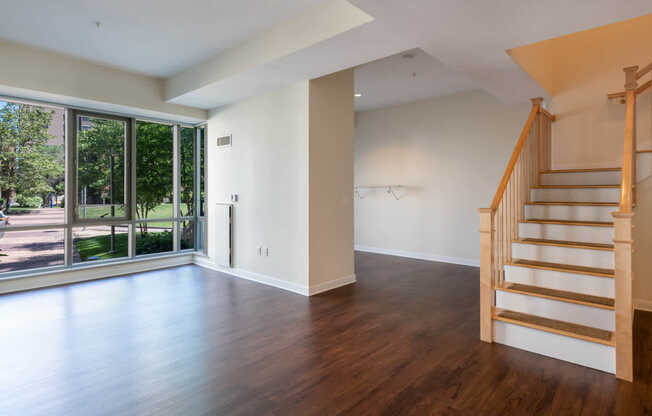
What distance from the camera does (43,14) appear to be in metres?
3.35

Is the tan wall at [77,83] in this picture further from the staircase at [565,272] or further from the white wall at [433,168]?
the staircase at [565,272]

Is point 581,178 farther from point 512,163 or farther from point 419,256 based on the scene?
point 419,256

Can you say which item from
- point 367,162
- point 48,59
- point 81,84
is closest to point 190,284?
point 81,84

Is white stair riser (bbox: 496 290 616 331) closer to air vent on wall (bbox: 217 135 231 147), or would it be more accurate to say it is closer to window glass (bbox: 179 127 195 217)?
air vent on wall (bbox: 217 135 231 147)

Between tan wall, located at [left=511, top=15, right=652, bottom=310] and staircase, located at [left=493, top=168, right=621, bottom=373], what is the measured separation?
2.81ft

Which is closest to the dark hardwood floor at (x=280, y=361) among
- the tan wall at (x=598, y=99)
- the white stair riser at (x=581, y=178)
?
the tan wall at (x=598, y=99)

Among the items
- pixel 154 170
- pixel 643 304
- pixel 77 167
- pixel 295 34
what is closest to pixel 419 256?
pixel 643 304

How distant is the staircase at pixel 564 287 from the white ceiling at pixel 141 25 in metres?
2.92

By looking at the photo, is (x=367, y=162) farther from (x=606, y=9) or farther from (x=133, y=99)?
(x=606, y=9)

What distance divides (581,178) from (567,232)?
1.23 m

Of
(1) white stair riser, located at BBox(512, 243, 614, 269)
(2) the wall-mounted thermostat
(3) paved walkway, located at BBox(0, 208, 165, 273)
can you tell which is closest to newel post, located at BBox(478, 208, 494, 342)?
(1) white stair riser, located at BBox(512, 243, 614, 269)

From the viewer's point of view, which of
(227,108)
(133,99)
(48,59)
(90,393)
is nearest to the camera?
(90,393)

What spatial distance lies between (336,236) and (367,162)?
313 cm

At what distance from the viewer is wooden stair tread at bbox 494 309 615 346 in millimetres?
2424
